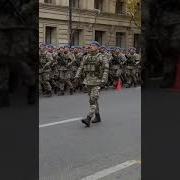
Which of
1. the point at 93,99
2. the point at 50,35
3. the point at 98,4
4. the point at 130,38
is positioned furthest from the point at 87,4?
the point at 93,99

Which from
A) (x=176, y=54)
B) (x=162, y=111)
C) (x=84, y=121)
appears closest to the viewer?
(x=176, y=54)

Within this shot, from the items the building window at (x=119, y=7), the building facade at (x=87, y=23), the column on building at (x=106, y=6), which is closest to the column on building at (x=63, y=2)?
the building facade at (x=87, y=23)

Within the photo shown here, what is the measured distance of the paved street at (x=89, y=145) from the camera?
5.95m

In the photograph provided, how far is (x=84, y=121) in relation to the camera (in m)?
9.97

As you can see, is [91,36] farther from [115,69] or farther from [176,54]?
[176,54]

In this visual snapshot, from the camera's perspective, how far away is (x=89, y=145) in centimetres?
794

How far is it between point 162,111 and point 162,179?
819mm

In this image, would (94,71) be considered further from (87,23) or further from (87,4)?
(87,4)

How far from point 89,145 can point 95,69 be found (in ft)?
8.74

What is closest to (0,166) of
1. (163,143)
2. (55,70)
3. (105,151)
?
(163,143)

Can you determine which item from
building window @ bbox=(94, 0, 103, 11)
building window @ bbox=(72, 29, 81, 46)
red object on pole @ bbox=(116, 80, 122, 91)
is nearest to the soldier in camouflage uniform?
red object on pole @ bbox=(116, 80, 122, 91)

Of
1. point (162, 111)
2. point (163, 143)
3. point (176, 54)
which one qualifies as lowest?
point (163, 143)

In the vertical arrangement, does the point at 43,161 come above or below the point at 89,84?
below

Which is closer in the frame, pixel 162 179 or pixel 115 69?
pixel 162 179
